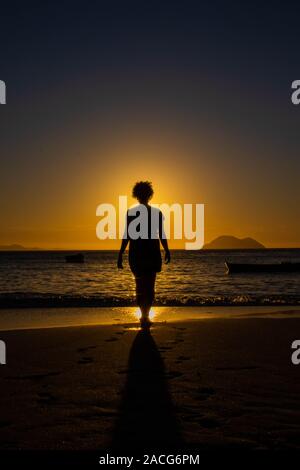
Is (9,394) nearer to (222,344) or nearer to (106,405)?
(106,405)

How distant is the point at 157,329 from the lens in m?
9.34

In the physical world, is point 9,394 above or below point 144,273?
below

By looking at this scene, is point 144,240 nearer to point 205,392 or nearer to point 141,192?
point 141,192

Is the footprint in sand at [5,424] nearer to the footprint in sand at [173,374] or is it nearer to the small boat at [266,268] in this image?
the footprint in sand at [173,374]

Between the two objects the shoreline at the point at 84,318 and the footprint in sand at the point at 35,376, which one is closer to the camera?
the footprint in sand at the point at 35,376

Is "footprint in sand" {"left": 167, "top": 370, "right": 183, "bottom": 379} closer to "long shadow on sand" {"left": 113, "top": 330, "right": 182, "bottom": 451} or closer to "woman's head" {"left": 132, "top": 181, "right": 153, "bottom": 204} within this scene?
"long shadow on sand" {"left": 113, "top": 330, "right": 182, "bottom": 451}

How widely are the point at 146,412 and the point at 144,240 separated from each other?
5406mm

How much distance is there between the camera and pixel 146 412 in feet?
14.4

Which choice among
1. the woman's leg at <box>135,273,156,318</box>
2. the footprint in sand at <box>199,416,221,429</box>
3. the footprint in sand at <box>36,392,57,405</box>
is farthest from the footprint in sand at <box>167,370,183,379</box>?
the woman's leg at <box>135,273,156,318</box>

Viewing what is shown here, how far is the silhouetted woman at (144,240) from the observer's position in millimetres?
9570

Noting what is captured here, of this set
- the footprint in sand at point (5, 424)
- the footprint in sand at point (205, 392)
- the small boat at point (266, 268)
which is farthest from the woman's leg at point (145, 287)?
the small boat at point (266, 268)
